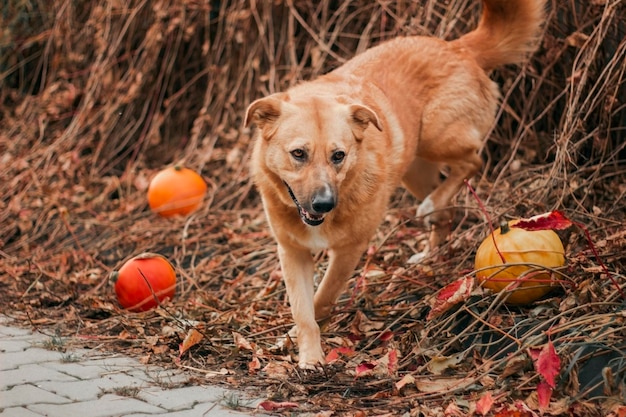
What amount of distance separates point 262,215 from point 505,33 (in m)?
2.34

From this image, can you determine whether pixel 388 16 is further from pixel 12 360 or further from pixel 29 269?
pixel 12 360

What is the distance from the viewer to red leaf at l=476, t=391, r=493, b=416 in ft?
10.3

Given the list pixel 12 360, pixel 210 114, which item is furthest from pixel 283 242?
pixel 210 114

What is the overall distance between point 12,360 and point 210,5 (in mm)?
4662

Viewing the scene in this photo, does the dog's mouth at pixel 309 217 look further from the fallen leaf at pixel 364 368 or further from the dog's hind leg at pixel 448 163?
the dog's hind leg at pixel 448 163

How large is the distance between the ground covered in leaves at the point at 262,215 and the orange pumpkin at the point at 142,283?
0.12 meters

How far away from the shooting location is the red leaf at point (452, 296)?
3908mm

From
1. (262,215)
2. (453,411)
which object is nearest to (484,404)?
(453,411)

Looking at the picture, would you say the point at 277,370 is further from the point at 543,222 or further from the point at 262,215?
the point at 262,215

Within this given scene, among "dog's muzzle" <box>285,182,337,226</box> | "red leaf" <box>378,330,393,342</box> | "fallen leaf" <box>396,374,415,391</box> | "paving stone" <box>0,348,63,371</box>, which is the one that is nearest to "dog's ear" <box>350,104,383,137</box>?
"dog's muzzle" <box>285,182,337,226</box>

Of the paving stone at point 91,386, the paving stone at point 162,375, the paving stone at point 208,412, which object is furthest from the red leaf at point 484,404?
the paving stone at point 91,386

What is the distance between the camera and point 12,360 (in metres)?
3.94

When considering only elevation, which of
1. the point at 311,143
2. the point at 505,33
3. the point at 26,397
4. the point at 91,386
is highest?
the point at 505,33

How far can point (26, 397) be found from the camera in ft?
11.1
